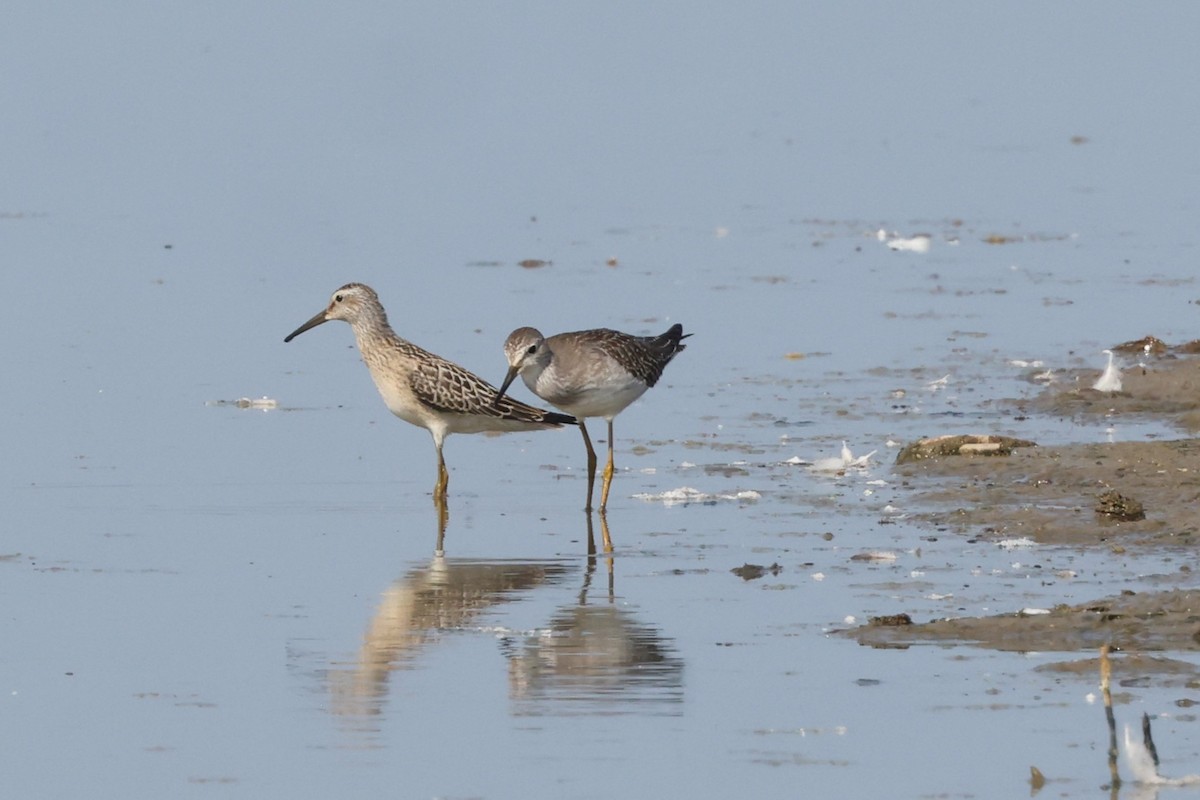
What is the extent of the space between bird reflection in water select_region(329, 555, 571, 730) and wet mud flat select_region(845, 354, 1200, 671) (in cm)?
196

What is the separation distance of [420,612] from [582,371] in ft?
12.3

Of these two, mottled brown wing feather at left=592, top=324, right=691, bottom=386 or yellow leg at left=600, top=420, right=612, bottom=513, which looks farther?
mottled brown wing feather at left=592, top=324, right=691, bottom=386

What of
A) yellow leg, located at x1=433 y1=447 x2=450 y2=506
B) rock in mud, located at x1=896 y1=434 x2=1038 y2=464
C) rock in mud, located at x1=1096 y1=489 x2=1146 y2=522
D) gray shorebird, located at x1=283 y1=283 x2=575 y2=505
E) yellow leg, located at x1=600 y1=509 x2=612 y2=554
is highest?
gray shorebird, located at x1=283 y1=283 x2=575 y2=505

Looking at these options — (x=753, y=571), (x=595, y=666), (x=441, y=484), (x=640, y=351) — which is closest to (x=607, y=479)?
(x=441, y=484)

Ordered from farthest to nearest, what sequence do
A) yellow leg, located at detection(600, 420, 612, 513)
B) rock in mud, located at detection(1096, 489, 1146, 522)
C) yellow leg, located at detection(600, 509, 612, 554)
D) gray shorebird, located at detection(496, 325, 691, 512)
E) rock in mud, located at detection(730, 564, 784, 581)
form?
gray shorebird, located at detection(496, 325, 691, 512), yellow leg, located at detection(600, 420, 612, 513), yellow leg, located at detection(600, 509, 612, 554), rock in mud, located at detection(1096, 489, 1146, 522), rock in mud, located at detection(730, 564, 784, 581)

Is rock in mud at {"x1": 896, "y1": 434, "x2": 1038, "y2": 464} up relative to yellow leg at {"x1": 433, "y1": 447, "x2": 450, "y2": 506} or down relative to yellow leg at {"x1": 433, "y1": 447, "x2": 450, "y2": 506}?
up

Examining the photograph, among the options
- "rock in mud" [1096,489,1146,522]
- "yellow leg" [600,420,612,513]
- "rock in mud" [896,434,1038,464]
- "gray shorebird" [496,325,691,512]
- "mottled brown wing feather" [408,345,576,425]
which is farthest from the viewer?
"mottled brown wing feather" [408,345,576,425]

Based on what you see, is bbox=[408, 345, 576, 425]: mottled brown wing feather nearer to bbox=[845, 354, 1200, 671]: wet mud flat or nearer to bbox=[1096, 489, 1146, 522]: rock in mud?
bbox=[845, 354, 1200, 671]: wet mud flat

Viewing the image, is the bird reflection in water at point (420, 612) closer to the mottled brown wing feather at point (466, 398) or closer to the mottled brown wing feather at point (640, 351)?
the mottled brown wing feather at point (466, 398)

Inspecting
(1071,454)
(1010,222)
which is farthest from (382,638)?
(1010,222)

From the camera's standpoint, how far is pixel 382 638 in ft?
35.0

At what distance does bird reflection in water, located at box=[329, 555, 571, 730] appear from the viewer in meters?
9.67

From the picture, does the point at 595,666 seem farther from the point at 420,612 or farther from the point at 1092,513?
the point at 1092,513

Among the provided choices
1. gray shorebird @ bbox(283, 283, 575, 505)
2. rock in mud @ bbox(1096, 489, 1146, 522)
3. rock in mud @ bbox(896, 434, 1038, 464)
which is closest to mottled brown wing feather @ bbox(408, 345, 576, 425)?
gray shorebird @ bbox(283, 283, 575, 505)
